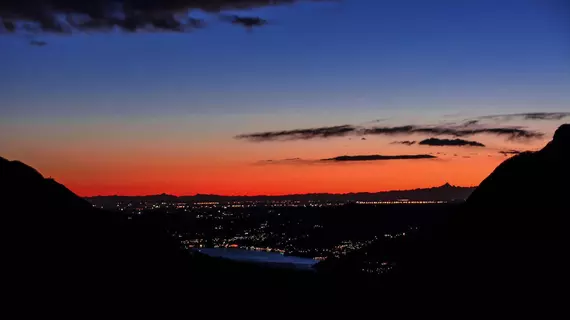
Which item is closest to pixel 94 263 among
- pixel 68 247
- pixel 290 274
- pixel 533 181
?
pixel 68 247

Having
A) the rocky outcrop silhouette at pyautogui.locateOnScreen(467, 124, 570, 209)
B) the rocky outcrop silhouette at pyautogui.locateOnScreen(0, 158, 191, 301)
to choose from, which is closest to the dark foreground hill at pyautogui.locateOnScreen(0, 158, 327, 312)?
the rocky outcrop silhouette at pyautogui.locateOnScreen(0, 158, 191, 301)

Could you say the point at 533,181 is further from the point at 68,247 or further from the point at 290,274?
the point at 68,247

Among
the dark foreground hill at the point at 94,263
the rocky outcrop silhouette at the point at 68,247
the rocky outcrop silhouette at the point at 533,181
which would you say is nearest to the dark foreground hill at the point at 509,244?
the rocky outcrop silhouette at the point at 533,181

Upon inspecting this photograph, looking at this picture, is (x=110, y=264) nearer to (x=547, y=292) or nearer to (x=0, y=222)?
(x=0, y=222)

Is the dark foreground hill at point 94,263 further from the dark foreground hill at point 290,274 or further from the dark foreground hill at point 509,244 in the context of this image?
the dark foreground hill at point 509,244

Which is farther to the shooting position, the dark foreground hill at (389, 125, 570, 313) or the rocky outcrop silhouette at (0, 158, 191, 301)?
the dark foreground hill at (389, 125, 570, 313)

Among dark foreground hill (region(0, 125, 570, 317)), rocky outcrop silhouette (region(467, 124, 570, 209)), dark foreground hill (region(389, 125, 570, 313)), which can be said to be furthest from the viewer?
rocky outcrop silhouette (region(467, 124, 570, 209))

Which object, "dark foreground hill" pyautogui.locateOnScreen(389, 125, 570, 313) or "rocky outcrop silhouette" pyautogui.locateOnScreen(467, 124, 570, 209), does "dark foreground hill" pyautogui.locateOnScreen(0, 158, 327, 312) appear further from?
"rocky outcrop silhouette" pyautogui.locateOnScreen(467, 124, 570, 209)

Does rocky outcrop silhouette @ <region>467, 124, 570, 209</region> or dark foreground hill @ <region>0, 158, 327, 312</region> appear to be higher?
rocky outcrop silhouette @ <region>467, 124, 570, 209</region>

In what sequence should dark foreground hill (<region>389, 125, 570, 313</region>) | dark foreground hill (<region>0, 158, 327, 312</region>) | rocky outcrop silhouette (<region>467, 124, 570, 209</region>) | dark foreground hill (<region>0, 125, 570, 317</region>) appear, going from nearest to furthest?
1. dark foreground hill (<region>0, 158, 327, 312</region>)
2. dark foreground hill (<region>0, 125, 570, 317</region>)
3. dark foreground hill (<region>389, 125, 570, 313</region>)
4. rocky outcrop silhouette (<region>467, 124, 570, 209</region>)

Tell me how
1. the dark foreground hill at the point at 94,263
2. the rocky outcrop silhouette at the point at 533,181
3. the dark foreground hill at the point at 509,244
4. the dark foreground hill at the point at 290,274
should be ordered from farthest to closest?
1. the rocky outcrop silhouette at the point at 533,181
2. the dark foreground hill at the point at 509,244
3. the dark foreground hill at the point at 290,274
4. the dark foreground hill at the point at 94,263

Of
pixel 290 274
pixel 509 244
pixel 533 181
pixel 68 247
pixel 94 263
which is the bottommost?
pixel 290 274
